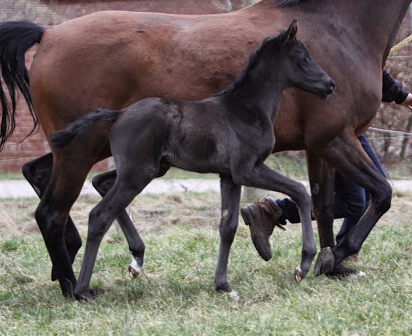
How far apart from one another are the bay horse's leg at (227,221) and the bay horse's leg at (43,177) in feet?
4.06

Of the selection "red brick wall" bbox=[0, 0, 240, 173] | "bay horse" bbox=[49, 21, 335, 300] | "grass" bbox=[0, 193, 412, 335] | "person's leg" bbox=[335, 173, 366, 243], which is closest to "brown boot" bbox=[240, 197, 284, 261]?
"grass" bbox=[0, 193, 412, 335]

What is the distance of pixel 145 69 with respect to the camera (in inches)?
195

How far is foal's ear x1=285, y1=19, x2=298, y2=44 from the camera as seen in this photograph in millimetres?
4680

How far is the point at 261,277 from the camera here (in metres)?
5.08

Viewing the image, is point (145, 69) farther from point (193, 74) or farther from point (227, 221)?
point (227, 221)

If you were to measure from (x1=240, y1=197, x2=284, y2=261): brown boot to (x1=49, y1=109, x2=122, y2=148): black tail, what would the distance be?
132 cm

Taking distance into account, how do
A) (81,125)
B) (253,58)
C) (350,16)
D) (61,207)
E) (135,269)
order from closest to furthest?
(81,125) → (253,58) → (61,207) → (350,16) → (135,269)

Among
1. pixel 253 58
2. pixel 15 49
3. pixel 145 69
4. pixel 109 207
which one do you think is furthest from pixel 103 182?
pixel 253 58

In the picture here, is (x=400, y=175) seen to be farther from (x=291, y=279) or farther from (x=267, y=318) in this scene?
(x=267, y=318)

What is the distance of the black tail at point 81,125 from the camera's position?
4.62 m

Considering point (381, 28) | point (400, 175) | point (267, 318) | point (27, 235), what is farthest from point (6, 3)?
point (267, 318)

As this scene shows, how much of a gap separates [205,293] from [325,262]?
0.90 metres

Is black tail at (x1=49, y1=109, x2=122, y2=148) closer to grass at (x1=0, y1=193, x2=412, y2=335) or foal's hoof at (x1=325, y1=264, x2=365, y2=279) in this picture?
grass at (x1=0, y1=193, x2=412, y2=335)

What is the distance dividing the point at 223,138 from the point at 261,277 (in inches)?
41.7
